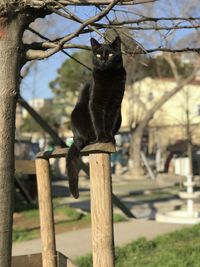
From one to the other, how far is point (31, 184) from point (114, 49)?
39.4 ft

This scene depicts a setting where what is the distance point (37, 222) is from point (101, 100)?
7.84 m

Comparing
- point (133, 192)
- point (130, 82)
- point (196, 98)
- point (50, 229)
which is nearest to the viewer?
point (50, 229)

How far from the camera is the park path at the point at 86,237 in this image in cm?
752

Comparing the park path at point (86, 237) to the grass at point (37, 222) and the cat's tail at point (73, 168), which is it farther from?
the cat's tail at point (73, 168)

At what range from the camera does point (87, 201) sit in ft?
50.8

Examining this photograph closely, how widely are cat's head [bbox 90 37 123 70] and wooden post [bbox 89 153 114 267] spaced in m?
0.57

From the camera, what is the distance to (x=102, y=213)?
3.06 metres

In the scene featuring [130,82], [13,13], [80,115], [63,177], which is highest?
[130,82]

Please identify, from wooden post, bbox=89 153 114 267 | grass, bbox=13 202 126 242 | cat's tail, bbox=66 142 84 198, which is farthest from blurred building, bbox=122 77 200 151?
wooden post, bbox=89 153 114 267

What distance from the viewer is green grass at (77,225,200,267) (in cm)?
588

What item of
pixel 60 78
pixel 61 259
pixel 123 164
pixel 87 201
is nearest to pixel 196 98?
pixel 123 164

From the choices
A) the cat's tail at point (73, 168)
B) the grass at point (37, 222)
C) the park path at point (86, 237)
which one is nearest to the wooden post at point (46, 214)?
the cat's tail at point (73, 168)

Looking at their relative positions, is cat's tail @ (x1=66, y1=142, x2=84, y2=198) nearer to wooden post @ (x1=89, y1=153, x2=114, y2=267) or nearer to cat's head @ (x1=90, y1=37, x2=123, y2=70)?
wooden post @ (x1=89, y1=153, x2=114, y2=267)

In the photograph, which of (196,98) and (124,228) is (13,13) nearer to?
(124,228)
